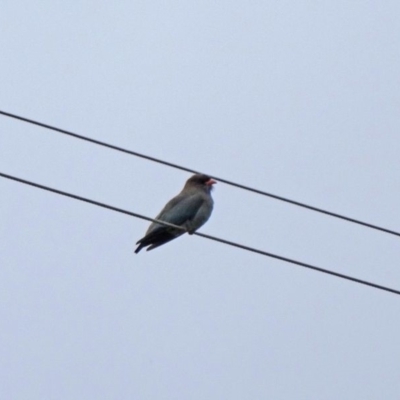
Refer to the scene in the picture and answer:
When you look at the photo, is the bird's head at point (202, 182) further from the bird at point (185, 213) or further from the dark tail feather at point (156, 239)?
the dark tail feather at point (156, 239)

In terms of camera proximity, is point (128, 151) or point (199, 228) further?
point (199, 228)

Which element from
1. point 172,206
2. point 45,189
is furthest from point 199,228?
point 45,189

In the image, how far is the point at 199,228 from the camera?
15.4 meters

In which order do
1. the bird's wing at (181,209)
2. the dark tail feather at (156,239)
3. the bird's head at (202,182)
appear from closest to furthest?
1. the dark tail feather at (156,239)
2. the bird's wing at (181,209)
3. the bird's head at (202,182)

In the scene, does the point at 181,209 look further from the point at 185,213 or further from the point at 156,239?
the point at 156,239

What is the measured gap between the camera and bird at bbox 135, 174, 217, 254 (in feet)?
49.1

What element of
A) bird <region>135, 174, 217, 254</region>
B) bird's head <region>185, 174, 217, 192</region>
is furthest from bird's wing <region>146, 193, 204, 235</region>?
bird's head <region>185, 174, 217, 192</region>

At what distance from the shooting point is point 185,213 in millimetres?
15328

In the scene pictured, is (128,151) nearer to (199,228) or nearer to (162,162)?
(162,162)

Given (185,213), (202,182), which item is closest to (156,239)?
(185,213)

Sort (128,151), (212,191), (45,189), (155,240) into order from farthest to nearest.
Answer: (212,191), (155,240), (128,151), (45,189)

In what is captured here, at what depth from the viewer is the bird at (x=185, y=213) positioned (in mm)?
14953

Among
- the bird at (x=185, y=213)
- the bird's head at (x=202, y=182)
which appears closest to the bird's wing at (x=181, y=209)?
the bird at (x=185, y=213)

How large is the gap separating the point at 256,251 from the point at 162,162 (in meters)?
1.00
